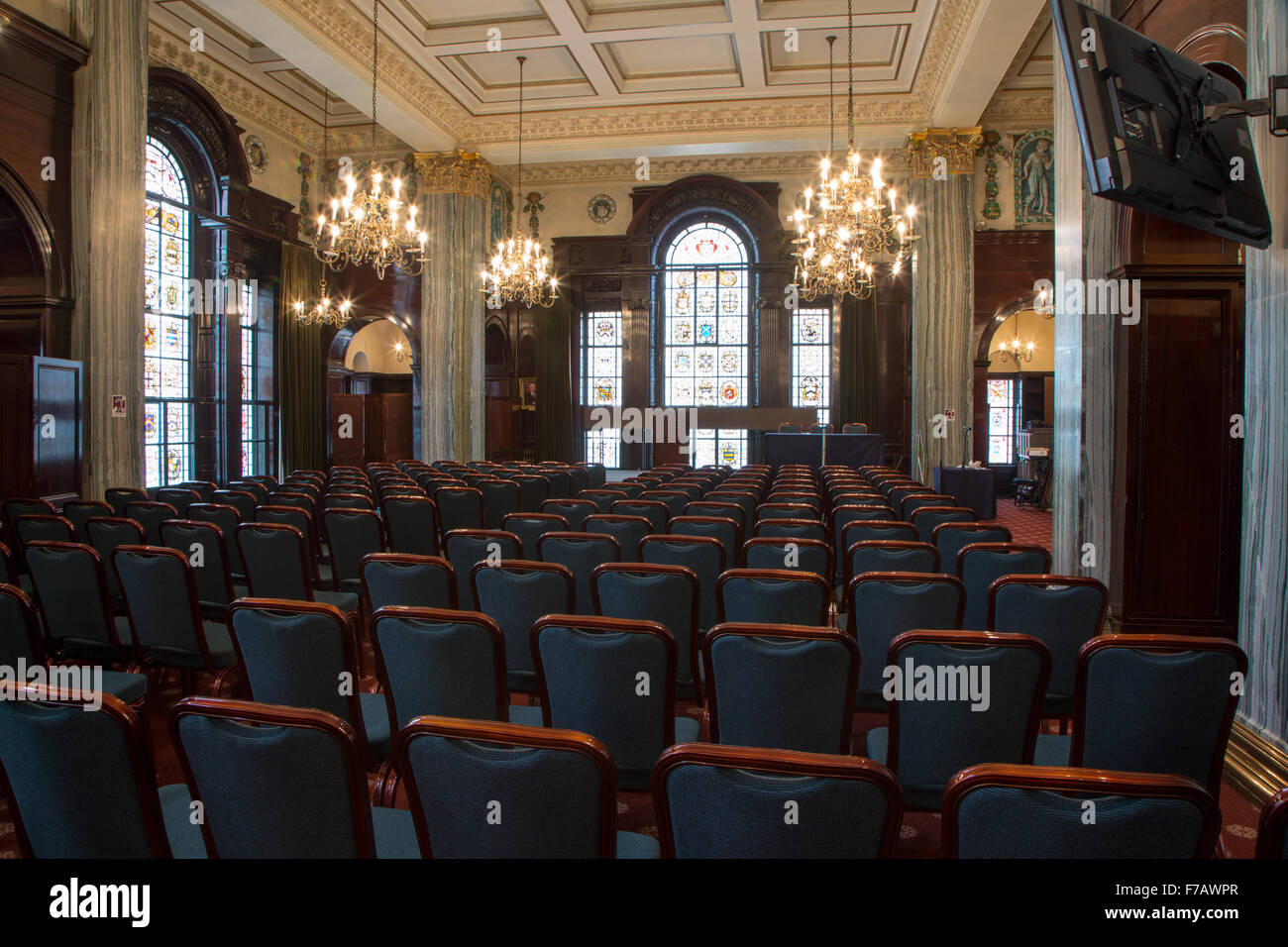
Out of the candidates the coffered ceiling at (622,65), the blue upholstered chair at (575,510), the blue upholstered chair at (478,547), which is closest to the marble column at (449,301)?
the coffered ceiling at (622,65)

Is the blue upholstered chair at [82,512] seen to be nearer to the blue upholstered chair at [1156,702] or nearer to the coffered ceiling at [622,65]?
the blue upholstered chair at [1156,702]

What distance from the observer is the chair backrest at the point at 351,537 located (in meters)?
4.58

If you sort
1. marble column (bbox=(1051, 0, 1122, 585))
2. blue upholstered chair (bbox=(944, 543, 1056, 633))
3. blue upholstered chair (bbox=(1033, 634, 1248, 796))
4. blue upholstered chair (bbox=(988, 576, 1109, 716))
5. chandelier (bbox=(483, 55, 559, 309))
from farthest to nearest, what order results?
chandelier (bbox=(483, 55, 559, 309)) → marble column (bbox=(1051, 0, 1122, 585)) → blue upholstered chair (bbox=(944, 543, 1056, 633)) → blue upholstered chair (bbox=(988, 576, 1109, 716)) → blue upholstered chair (bbox=(1033, 634, 1248, 796))

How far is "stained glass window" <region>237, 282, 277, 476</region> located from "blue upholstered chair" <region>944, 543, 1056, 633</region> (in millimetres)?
11781

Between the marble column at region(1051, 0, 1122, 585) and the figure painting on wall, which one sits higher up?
the figure painting on wall

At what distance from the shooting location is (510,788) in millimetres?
1416

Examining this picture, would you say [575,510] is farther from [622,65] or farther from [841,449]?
[622,65]

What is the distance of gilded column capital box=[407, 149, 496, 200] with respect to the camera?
13.5 m

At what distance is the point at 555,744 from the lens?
1333mm

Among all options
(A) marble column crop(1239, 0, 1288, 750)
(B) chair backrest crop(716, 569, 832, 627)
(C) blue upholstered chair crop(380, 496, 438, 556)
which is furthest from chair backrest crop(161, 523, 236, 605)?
(A) marble column crop(1239, 0, 1288, 750)

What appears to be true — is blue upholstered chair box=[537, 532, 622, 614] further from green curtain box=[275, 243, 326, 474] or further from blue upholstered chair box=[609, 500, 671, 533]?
green curtain box=[275, 243, 326, 474]
